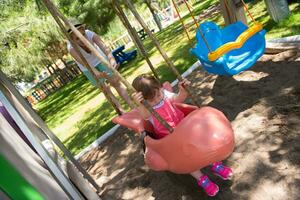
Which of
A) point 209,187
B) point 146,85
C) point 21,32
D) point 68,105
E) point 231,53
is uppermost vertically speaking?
point 21,32

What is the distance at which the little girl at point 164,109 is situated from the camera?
8.79ft

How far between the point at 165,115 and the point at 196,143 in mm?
590

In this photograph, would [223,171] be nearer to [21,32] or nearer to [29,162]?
[29,162]

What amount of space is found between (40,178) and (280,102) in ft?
7.97

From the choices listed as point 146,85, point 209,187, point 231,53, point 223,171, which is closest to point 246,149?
point 223,171

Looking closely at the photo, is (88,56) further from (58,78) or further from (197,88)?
(58,78)

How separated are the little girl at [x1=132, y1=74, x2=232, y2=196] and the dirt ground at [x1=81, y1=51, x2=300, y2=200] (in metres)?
0.10

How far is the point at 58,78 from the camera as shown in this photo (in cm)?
1839

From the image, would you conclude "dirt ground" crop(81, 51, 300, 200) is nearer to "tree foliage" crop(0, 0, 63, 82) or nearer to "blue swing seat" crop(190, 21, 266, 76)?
"blue swing seat" crop(190, 21, 266, 76)

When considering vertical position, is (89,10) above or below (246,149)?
above

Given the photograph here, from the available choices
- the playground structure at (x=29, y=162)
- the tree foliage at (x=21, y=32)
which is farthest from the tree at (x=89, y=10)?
the playground structure at (x=29, y=162)

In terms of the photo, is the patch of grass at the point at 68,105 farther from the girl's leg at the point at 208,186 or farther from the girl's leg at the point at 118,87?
the girl's leg at the point at 208,186

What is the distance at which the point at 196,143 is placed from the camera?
7.66ft

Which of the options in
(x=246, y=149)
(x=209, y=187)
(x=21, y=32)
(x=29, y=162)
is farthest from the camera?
(x=21, y=32)
